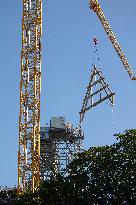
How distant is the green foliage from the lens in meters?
48.3

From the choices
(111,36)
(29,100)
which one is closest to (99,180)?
(29,100)

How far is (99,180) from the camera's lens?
5012 centimetres

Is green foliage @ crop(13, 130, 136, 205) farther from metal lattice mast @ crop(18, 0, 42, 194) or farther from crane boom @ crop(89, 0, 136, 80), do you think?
crane boom @ crop(89, 0, 136, 80)

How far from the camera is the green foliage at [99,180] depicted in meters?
48.3

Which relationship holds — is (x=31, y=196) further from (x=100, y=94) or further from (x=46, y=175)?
(x=100, y=94)

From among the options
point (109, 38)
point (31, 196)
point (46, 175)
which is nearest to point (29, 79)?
point (46, 175)

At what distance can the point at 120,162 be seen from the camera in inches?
1964

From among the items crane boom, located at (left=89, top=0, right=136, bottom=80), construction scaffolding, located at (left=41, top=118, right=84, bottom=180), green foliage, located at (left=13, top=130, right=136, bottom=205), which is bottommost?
green foliage, located at (left=13, top=130, right=136, bottom=205)

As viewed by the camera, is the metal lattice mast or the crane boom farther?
the crane boom

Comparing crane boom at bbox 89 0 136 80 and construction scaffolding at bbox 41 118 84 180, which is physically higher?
crane boom at bbox 89 0 136 80

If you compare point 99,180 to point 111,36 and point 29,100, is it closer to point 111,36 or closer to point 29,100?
point 29,100

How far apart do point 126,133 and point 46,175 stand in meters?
35.5

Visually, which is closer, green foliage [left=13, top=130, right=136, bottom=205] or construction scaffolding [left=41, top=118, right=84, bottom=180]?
green foliage [left=13, top=130, right=136, bottom=205]

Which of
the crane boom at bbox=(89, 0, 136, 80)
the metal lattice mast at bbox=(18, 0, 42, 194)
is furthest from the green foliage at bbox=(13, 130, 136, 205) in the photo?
the crane boom at bbox=(89, 0, 136, 80)
